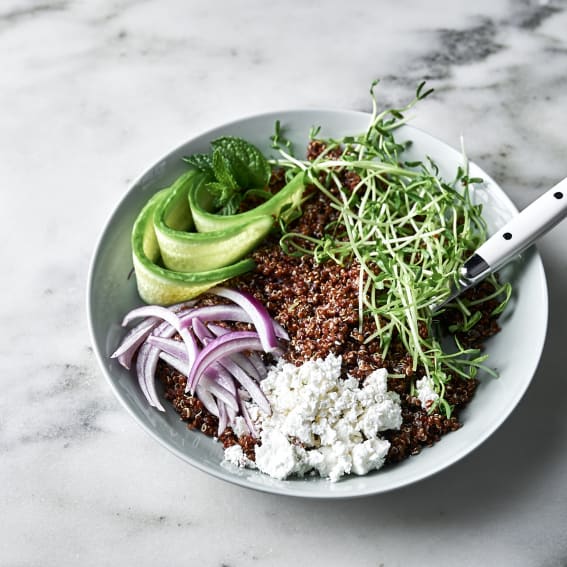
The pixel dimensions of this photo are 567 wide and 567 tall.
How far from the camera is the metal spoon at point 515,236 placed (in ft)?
7.18

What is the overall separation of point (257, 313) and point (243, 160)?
51 cm

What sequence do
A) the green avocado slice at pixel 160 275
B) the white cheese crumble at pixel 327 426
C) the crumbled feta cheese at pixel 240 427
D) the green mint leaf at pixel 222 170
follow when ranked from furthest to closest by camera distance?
1. the green mint leaf at pixel 222 170
2. the green avocado slice at pixel 160 275
3. the crumbled feta cheese at pixel 240 427
4. the white cheese crumble at pixel 327 426

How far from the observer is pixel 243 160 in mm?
2439

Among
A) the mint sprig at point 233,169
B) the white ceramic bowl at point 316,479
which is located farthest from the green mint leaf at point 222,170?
the white ceramic bowl at point 316,479

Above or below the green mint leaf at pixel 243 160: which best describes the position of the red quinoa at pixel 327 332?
below

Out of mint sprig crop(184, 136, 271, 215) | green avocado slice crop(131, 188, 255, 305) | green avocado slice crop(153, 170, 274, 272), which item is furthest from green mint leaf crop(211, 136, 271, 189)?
green avocado slice crop(131, 188, 255, 305)

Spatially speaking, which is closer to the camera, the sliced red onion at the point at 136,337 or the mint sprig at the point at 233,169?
the sliced red onion at the point at 136,337

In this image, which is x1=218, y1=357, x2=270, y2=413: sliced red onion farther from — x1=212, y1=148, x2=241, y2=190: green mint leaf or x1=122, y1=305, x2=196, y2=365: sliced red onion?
x1=212, y1=148, x2=241, y2=190: green mint leaf

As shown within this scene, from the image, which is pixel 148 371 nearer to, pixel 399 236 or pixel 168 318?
pixel 168 318

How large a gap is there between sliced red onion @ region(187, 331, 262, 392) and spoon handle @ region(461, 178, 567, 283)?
64 centimetres

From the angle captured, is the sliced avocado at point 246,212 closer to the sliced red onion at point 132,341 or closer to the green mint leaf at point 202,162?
the green mint leaf at point 202,162

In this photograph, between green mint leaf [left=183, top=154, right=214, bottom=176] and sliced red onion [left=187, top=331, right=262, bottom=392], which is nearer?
sliced red onion [left=187, top=331, right=262, bottom=392]

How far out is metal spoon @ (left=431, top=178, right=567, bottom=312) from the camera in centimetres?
219

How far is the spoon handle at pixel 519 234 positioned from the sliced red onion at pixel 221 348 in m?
0.64
